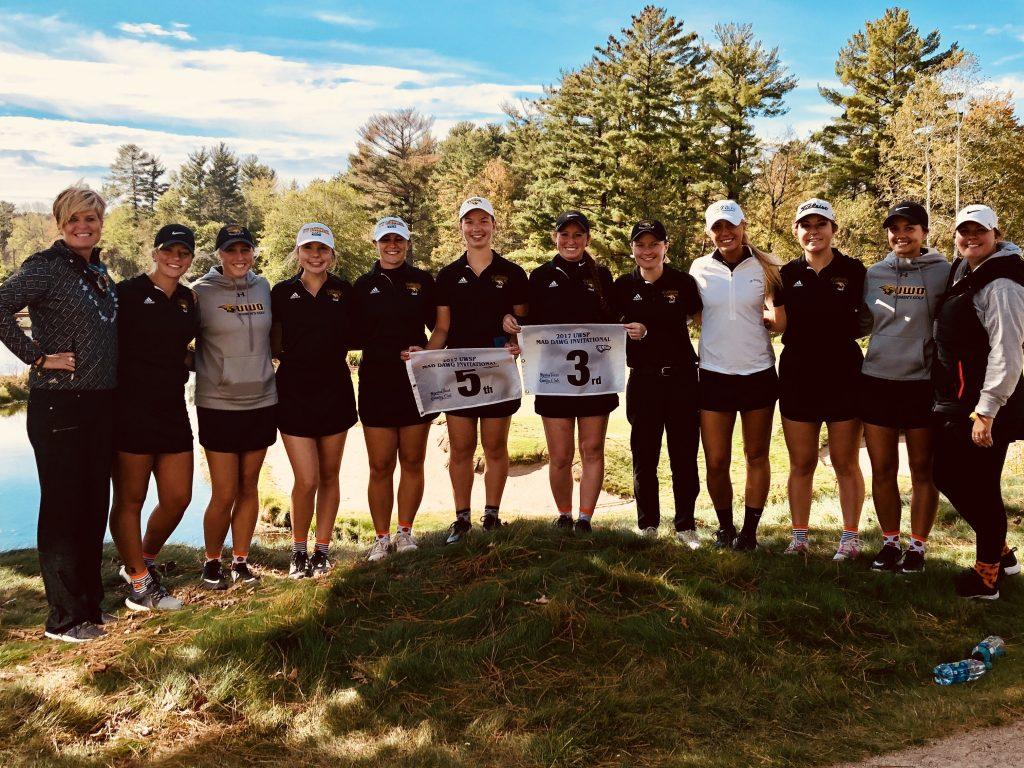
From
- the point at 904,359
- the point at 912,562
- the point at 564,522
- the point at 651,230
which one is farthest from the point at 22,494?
the point at 904,359

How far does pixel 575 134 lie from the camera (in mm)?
45719

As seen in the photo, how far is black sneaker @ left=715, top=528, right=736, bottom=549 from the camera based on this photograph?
6.54 meters

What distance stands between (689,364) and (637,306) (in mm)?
652

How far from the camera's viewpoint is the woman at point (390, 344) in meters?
6.41

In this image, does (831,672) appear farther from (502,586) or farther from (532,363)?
(532,363)

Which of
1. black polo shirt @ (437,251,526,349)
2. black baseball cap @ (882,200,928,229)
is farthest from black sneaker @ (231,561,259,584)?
black baseball cap @ (882,200,928,229)

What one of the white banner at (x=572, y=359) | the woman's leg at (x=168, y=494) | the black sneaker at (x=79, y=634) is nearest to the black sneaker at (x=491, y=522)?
the white banner at (x=572, y=359)

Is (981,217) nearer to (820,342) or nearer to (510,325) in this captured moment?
(820,342)

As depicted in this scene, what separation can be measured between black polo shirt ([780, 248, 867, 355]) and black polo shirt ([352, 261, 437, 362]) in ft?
10.0

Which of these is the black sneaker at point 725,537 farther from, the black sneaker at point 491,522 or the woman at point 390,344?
the woman at point 390,344

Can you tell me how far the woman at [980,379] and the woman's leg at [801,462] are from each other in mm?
904

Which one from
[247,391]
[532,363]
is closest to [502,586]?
[532,363]

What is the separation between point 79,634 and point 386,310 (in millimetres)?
3286

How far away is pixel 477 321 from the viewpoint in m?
6.70
